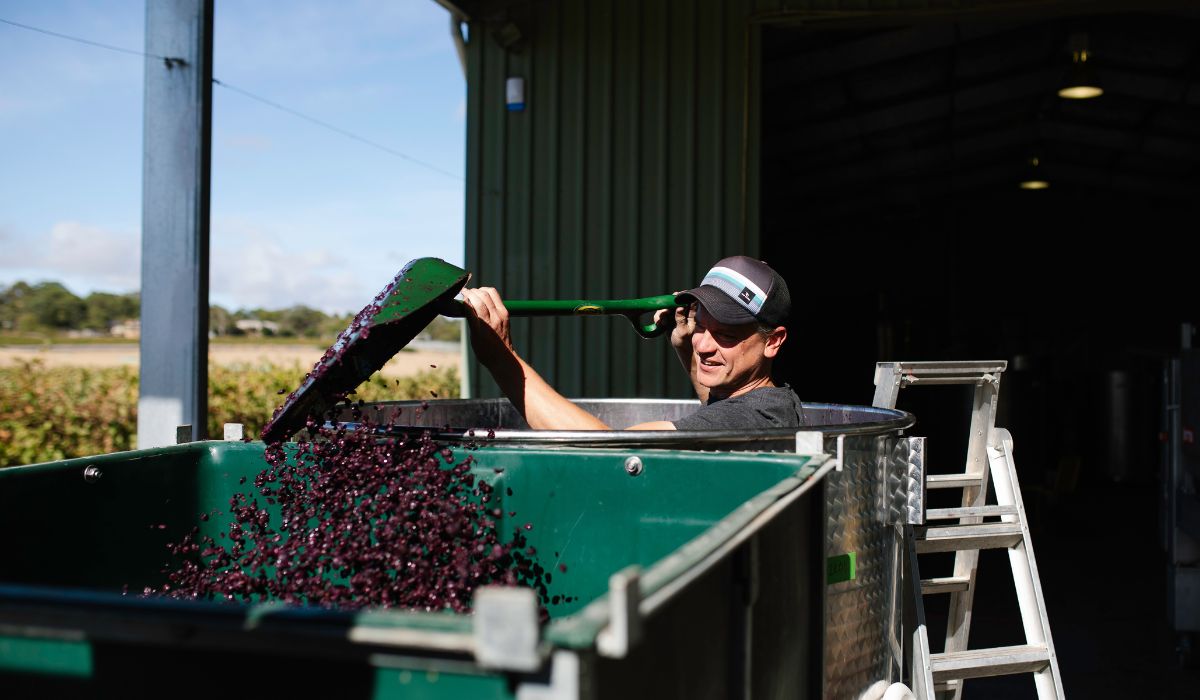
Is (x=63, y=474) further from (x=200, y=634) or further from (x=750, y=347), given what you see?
(x=750, y=347)

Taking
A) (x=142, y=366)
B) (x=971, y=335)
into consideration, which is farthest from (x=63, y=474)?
(x=971, y=335)

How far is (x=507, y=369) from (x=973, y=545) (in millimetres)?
1261

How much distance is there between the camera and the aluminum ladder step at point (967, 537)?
2.44m

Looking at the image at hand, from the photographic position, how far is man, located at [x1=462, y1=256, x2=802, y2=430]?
2211mm

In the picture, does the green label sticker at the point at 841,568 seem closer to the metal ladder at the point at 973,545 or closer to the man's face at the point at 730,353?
the metal ladder at the point at 973,545

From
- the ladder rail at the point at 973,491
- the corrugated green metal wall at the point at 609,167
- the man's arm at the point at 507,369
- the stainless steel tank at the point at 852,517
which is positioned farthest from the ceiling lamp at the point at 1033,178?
the man's arm at the point at 507,369

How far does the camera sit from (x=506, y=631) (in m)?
0.73

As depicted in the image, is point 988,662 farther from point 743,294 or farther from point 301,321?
point 301,321

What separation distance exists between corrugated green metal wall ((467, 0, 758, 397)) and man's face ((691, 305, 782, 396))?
2699 mm

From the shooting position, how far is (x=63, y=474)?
162 centimetres

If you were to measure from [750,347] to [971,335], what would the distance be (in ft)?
38.1

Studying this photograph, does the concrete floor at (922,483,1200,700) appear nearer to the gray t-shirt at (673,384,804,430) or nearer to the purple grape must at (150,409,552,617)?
the gray t-shirt at (673,384,804,430)

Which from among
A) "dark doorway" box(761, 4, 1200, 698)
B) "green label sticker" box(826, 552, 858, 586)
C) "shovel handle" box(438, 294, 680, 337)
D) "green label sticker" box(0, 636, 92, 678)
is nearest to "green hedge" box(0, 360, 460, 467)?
"shovel handle" box(438, 294, 680, 337)

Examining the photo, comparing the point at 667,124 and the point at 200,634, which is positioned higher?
the point at 667,124
